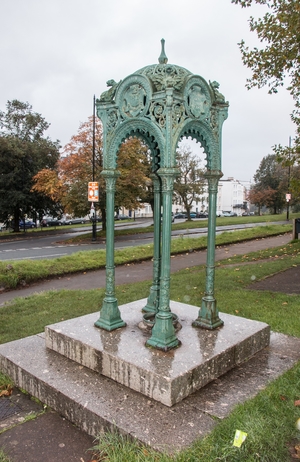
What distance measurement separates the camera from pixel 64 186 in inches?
943

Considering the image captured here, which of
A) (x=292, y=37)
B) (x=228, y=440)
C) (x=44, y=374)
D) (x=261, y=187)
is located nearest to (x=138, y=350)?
(x=44, y=374)

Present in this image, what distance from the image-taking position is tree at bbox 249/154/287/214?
56844 millimetres

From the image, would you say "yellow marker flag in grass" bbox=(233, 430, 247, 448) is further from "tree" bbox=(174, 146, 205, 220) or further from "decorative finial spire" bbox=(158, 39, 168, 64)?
"tree" bbox=(174, 146, 205, 220)

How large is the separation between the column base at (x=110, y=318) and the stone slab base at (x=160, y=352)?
72mm

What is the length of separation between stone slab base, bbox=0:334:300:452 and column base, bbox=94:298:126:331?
1.98ft

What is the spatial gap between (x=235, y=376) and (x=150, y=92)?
11.0 feet

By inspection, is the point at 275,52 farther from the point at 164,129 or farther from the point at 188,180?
the point at 188,180

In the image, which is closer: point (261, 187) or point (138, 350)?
point (138, 350)

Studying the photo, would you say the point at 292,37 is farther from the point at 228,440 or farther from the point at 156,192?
the point at 228,440

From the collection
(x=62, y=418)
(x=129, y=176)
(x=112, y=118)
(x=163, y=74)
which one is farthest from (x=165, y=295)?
(x=129, y=176)

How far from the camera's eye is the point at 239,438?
2748 millimetres

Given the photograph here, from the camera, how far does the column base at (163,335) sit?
13.2 feet

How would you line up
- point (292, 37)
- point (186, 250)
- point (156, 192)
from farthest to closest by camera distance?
point (186, 250), point (292, 37), point (156, 192)

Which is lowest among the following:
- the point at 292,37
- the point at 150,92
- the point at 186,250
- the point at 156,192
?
the point at 186,250
